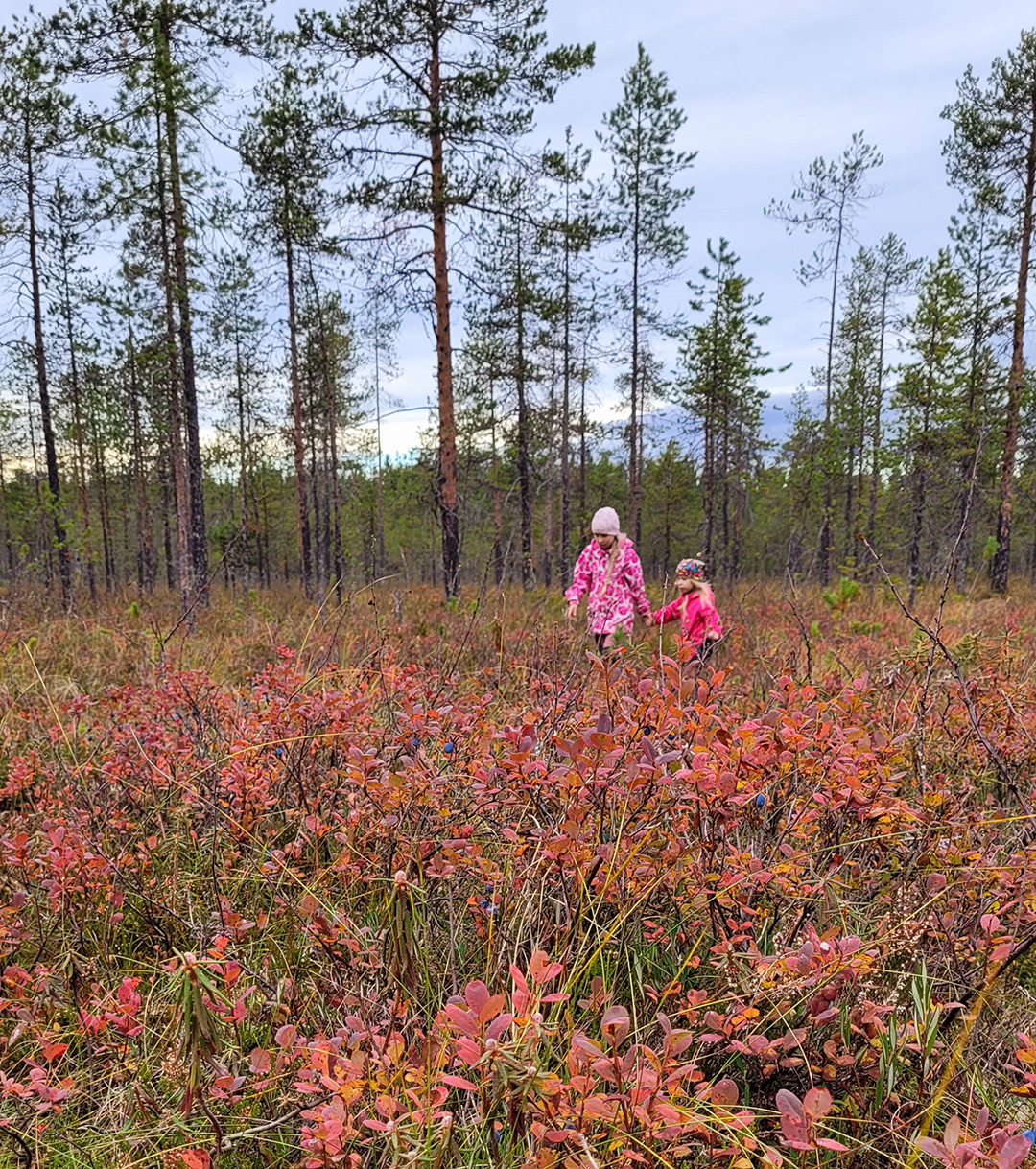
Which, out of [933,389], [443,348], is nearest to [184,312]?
[443,348]

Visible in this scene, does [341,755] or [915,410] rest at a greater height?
[915,410]

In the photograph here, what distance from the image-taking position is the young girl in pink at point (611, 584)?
5156 millimetres

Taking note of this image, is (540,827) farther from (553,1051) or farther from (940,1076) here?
(940,1076)

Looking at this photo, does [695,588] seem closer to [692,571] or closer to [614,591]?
[692,571]

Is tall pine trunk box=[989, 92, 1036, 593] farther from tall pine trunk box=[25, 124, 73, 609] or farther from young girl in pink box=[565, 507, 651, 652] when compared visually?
tall pine trunk box=[25, 124, 73, 609]

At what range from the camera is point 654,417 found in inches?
971

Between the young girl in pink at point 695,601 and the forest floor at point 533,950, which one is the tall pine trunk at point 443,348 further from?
the forest floor at point 533,950

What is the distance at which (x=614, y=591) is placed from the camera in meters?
5.20

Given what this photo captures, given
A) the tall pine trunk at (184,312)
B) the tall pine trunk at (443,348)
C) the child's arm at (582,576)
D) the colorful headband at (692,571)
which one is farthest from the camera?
the tall pine trunk at (443,348)

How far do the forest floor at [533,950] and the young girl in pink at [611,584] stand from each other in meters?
2.59

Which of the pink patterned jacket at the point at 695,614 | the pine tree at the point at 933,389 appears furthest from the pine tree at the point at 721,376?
the pink patterned jacket at the point at 695,614

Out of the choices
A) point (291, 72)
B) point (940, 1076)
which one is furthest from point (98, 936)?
point (291, 72)

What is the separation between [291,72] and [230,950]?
438 inches

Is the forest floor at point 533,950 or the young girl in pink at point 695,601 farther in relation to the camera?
the young girl in pink at point 695,601
